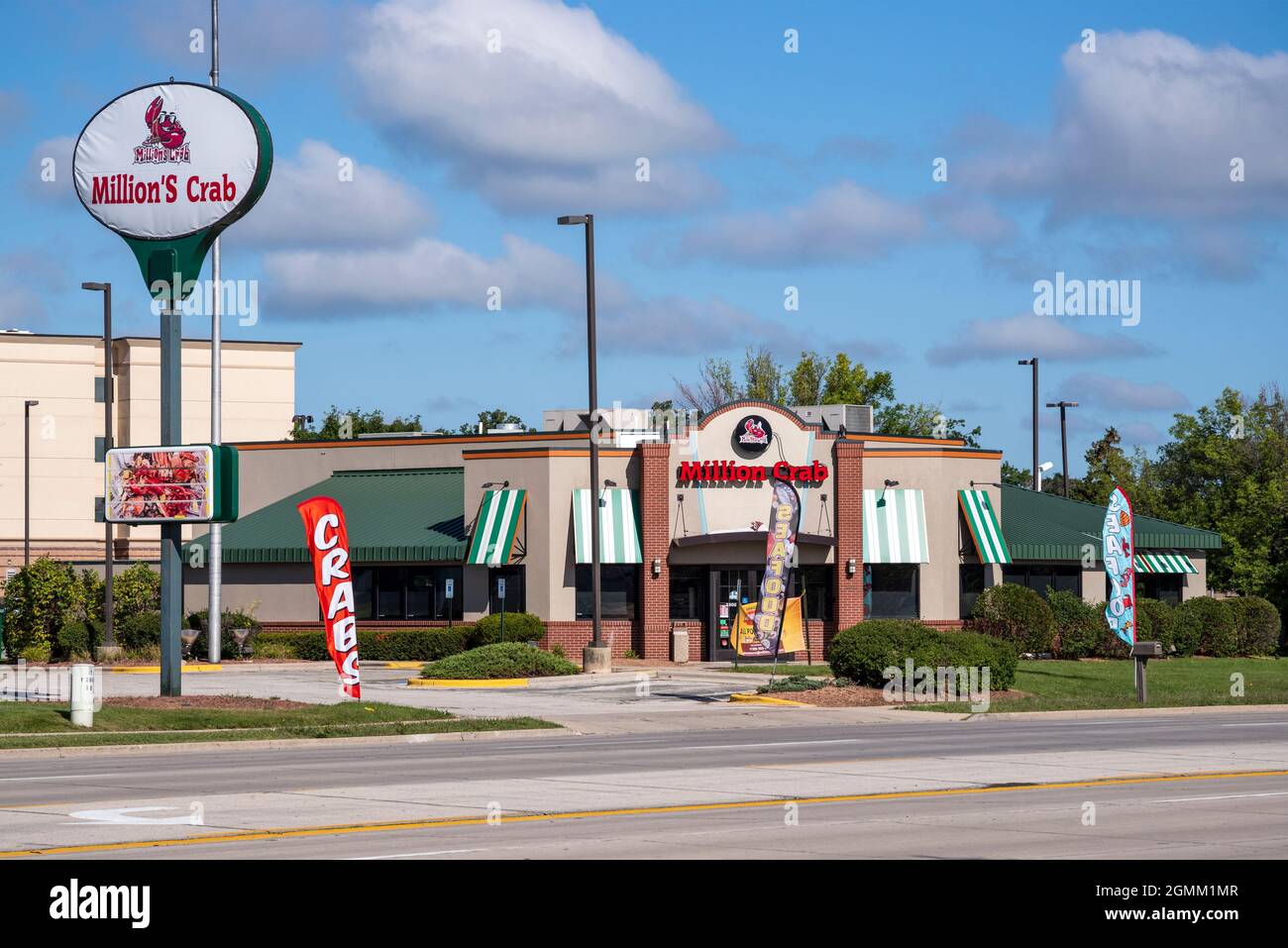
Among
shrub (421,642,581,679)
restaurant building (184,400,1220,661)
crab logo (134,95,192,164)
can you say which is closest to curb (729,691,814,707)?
shrub (421,642,581,679)

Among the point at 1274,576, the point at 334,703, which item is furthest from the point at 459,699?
the point at 1274,576

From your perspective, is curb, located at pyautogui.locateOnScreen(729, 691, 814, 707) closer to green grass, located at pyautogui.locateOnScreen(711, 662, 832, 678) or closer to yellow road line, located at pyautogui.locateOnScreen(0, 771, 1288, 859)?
green grass, located at pyautogui.locateOnScreen(711, 662, 832, 678)

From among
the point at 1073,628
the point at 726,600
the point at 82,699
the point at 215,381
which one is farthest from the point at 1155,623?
the point at 82,699

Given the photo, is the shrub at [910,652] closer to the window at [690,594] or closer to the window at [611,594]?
the window at [690,594]

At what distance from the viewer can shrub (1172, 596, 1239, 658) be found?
162ft

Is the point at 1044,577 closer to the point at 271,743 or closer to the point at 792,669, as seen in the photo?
the point at 792,669

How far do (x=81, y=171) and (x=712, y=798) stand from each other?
60.7 feet

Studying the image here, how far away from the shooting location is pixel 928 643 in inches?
1299

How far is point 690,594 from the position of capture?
4678 centimetres

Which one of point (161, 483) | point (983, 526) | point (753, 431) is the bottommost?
point (983, 526)

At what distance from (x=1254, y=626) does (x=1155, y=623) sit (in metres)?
4.40

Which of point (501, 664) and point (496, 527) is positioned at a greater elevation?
point (496, 527)

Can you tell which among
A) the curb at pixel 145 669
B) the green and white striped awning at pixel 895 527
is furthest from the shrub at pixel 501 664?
the green and white striped awning at pixel 895 527

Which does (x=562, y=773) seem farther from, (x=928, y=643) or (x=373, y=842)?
(x=928, y=643)
